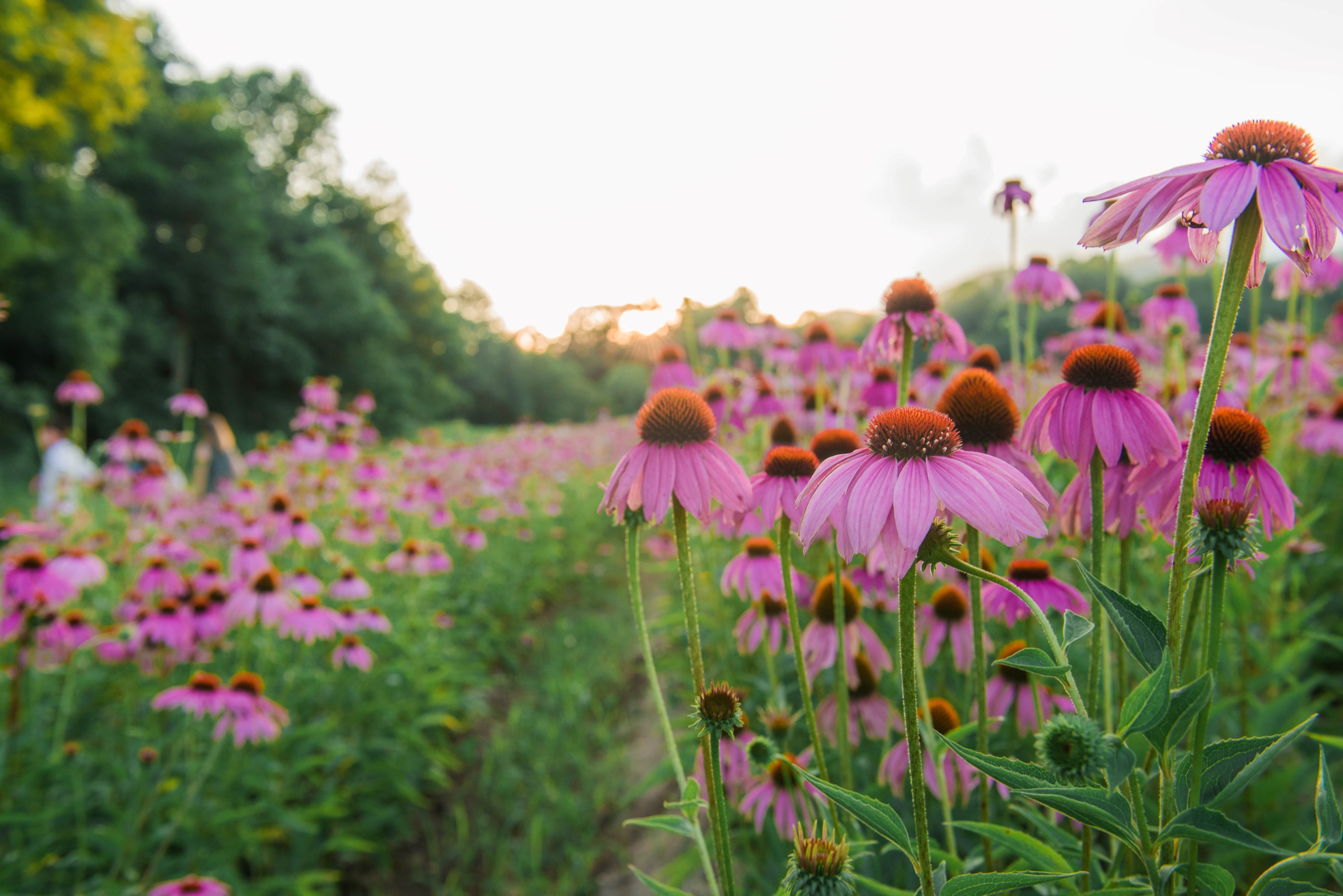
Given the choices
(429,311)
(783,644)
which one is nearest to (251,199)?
(429,311)

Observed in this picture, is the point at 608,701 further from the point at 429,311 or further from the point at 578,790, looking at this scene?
the point at 429,311

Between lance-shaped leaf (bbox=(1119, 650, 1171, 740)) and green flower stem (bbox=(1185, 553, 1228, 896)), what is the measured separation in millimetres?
78

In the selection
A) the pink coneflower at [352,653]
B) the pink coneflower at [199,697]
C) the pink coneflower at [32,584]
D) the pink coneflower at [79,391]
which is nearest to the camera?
the pink coneflower at [199,697]

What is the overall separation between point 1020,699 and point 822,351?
5.25 feet

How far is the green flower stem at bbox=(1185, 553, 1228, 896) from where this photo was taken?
599 mm

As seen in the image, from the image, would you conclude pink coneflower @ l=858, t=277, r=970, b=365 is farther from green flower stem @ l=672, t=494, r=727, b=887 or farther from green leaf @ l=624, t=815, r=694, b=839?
green leaf @ l=624, t=815, r=694, b=839

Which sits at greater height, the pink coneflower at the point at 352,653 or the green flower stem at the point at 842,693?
the green flower stem at the point at 842,693

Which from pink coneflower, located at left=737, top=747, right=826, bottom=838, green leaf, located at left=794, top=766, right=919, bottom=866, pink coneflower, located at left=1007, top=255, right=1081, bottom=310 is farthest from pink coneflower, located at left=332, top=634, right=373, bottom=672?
pink coneflower, located at left=1007, top=255, right=1081, bottom=310

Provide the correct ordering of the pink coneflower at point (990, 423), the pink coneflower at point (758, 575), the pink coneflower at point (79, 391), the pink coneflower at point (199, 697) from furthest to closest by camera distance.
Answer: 1. the pink coneflower at point (79, 391)
2. the pink coneflower at point (199, 697)
3. the pink coneflower at point (758, 575)
4. the pink coneflower at point (990, 423)

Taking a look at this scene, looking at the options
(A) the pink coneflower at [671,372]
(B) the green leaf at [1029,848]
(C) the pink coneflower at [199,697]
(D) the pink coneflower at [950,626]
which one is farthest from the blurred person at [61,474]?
(B) the green leaf at [1029,848]

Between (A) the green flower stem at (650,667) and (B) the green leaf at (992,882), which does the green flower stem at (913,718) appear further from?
(A) the green flower stem at (650,667)

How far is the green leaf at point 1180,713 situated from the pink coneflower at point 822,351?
2.15 m

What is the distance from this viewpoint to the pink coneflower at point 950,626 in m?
1.34

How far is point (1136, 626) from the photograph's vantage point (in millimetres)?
605
